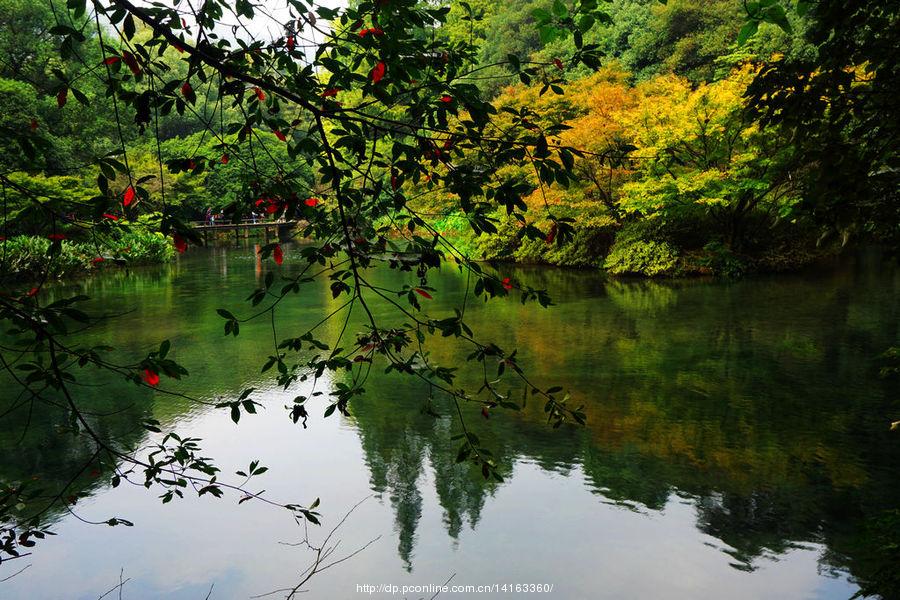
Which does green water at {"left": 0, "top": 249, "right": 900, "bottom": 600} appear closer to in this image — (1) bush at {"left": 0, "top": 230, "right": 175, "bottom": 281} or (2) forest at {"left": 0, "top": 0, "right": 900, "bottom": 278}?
(2) forest at {"left": 0, "top": 0, "right": 900, "bottom": 278}

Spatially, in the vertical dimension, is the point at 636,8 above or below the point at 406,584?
above

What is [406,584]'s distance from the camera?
141 inches

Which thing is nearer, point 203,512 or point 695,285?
point 203,512

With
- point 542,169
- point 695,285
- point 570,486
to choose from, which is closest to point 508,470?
point 570,486

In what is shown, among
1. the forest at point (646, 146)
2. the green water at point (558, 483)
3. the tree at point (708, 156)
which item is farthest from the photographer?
the tree at point (708, 156)

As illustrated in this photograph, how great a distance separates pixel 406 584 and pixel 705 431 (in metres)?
2.91

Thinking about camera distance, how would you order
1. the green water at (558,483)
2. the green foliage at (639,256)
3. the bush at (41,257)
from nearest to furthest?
the green water at (558,483) → the bush at (41,257) → the green foliage at (639,256)

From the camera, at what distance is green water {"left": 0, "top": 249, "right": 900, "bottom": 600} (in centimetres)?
362

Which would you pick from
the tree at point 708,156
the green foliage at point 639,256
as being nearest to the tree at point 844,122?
the tree at point 708,156

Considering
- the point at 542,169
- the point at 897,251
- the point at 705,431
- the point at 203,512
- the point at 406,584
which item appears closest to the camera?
the point at 542,169

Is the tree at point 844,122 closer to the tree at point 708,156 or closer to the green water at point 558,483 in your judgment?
the green water at point 558,483

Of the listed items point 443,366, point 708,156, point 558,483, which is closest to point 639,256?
point 708,156

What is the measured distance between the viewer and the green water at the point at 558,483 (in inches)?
142

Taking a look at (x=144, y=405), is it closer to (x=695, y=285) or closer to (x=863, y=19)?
(x=863, y=19)
